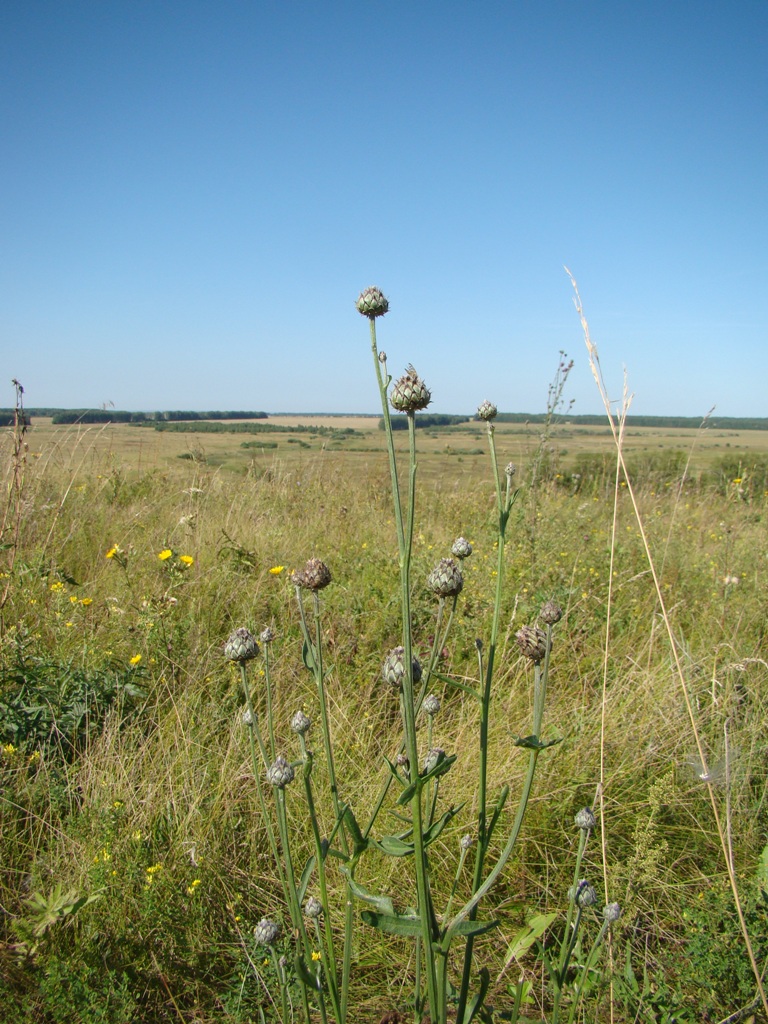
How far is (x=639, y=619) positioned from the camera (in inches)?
138

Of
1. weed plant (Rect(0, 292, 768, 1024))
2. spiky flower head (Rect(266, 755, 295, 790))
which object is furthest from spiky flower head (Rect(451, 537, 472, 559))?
spiky flower head (Rect(266, 755, 295, 790))

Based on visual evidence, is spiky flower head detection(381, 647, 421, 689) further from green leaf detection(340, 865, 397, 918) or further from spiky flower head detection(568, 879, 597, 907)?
spiky flower head detection(568, 879, 597, 907)

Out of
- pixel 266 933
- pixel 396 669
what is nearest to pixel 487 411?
pixel 396 669

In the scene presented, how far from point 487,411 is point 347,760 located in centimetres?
162

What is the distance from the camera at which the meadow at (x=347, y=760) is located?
5.04ft

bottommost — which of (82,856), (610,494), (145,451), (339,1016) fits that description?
(82,856)

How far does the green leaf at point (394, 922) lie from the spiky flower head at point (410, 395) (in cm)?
76

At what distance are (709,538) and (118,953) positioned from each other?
529cm

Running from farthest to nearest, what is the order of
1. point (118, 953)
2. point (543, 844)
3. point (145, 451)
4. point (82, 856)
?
1. point (145, 451)
2. point (543, 844)
3. point (82, 856)
4. point (118, 953)

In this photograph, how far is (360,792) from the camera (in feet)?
6.99

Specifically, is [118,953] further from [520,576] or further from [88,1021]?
[520,576]

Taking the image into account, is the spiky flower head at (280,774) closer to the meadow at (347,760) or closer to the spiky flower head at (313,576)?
the meadow at (347,760)

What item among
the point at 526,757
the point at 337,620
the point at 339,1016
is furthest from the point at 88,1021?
the point at 337,620

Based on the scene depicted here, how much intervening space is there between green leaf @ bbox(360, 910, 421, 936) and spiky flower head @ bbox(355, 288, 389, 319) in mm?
Answer: 922
